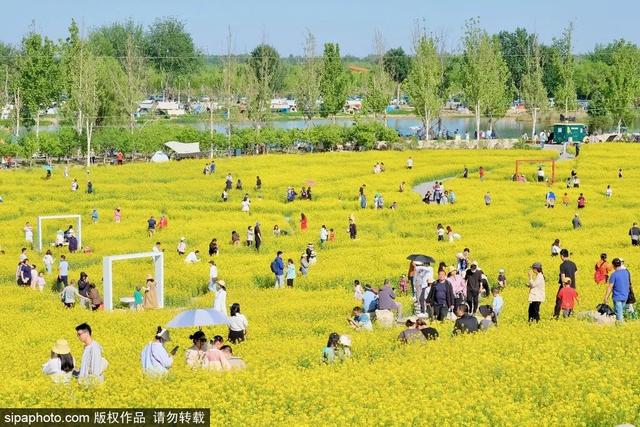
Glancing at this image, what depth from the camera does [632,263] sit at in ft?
126

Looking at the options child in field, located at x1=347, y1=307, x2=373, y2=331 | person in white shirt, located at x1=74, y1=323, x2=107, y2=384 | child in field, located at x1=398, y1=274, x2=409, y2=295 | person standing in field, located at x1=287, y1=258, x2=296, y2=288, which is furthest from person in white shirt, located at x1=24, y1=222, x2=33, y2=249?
person in white shirt, located at x1=74, y1=323, x2=107, y2=384

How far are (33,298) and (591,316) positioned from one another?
65.8 feet

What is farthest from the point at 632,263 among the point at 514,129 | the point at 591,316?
the point at 514,129

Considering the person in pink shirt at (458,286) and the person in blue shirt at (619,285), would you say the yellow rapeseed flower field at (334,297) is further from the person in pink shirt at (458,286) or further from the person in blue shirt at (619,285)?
the person in pink shirt at (458,286)

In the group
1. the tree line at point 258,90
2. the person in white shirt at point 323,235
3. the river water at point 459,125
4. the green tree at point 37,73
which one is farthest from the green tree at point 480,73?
the person in white shirt at point 323,235

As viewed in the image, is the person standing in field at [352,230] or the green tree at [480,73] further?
the green tree at [480,73]

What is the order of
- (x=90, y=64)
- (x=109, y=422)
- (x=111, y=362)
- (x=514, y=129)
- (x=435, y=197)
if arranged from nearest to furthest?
(x=109, y=422), (x=111, y=362), (x=435, y=197), (x=90, y=64), (x=514, y=129)

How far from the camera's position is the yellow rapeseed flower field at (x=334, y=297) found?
714 inches

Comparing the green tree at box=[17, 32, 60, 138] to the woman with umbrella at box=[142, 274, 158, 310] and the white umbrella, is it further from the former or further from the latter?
the white umbrella

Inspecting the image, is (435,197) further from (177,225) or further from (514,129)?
(514,129)

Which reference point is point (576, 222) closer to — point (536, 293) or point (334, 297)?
point (334, 297)

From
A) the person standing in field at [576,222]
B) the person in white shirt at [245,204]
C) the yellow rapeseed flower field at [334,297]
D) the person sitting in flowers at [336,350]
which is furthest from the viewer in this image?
the person in white shirt at [245,204]

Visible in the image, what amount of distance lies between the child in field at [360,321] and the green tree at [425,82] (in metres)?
85.9

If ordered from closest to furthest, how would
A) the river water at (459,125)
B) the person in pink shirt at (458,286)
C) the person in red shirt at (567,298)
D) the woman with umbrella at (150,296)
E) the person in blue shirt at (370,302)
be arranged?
the person in red shirt at (567,298) < the person in pink shirt at (458,286) < the person in blue shirt at (370,302) < the woman with umbrella at (150,296) < the river water at (459,125)
